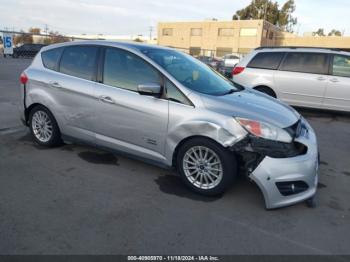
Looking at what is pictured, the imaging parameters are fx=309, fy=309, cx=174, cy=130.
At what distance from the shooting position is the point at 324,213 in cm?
325

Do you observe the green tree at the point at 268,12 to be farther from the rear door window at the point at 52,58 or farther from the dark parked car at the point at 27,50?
the rear door window at the point at 52,58

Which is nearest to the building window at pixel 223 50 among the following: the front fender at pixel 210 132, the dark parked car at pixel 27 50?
the dark parked car at pixel 27 50

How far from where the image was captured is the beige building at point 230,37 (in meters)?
49.3

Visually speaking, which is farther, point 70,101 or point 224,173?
point 70,101

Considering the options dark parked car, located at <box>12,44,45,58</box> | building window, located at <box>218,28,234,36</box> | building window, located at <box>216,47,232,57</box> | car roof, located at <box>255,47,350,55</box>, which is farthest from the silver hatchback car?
building window, located at <box>218,28,234,36</box>

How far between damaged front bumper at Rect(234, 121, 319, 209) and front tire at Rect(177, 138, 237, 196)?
0.60ft

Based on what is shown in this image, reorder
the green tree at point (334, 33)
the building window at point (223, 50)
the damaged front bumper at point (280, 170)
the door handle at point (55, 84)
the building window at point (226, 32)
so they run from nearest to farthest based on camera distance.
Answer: the damaged front bumper at point (280, 170), the door handle at point (55, 84), the building window at point (223, 50), the building window at point (226, 32), the green tree at point (334, 33)

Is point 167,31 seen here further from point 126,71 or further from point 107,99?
point 107,99

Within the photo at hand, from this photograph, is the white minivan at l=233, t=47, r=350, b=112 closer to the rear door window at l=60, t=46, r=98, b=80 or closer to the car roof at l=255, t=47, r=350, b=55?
the car roof at l=255, t=47, r=350, b=55

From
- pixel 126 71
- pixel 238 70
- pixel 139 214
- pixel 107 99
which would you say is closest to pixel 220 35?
pixel 238 70

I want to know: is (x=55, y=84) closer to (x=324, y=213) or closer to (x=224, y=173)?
(x=224, y=173)

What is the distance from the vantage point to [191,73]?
4020 mm

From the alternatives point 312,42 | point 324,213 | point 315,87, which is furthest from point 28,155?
point 312,42

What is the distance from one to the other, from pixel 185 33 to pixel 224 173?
184 feet
